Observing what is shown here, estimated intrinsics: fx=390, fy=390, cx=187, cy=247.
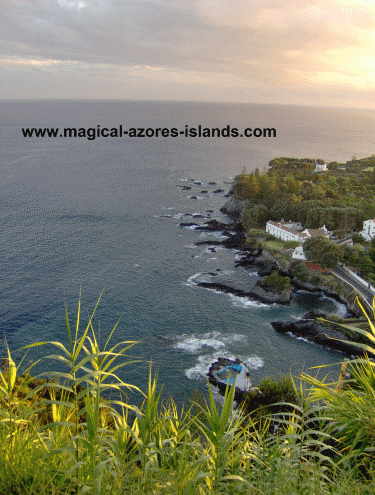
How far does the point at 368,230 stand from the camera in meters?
44.2

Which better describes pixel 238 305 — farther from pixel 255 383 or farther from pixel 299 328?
pixel 255 383

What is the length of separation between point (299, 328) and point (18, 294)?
22326 millimetres

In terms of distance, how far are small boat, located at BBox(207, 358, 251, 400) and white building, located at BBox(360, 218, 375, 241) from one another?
27.3 metres

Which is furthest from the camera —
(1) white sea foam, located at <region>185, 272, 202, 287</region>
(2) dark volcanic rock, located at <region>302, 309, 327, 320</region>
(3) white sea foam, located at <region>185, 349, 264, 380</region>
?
(1) white sea foam, located at <region>185, 272, 202, 287</region>

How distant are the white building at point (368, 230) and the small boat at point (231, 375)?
1076 inches

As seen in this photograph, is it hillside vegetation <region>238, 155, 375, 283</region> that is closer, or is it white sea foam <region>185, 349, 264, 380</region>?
white sea foam <region>185, 349, 264, 380</region>

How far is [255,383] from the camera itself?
22719 mm

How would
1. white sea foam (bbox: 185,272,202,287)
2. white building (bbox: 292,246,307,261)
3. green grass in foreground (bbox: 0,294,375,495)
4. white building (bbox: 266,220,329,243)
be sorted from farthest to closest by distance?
white building (bbox: 266,220,329,243)
white building (bbox: 292,246,307,261)
white sea foam (bbox: 185,272,202,287)
green grass in foreground (bbox: 0,294,375,495)

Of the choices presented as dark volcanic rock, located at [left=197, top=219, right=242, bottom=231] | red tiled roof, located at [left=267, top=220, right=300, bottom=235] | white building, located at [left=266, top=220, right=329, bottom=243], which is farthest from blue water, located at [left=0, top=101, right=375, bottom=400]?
red tiled roof, located at [left=267, top=220, right=300, bottom=235]

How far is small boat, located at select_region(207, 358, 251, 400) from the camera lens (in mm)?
21797

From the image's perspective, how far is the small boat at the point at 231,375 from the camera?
21.8 metres

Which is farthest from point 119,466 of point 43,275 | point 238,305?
point 43,275

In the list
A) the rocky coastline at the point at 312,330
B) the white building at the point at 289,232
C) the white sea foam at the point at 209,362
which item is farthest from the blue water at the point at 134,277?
the white building at the point at 289,232

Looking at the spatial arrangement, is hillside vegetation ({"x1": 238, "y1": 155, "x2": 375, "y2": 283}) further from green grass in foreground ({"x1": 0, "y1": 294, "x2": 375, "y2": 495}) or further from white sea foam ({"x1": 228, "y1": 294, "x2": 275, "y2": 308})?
green grass in foreground ({"x1": 0, "y1": 294, "x2": 375, "y2": 495})
